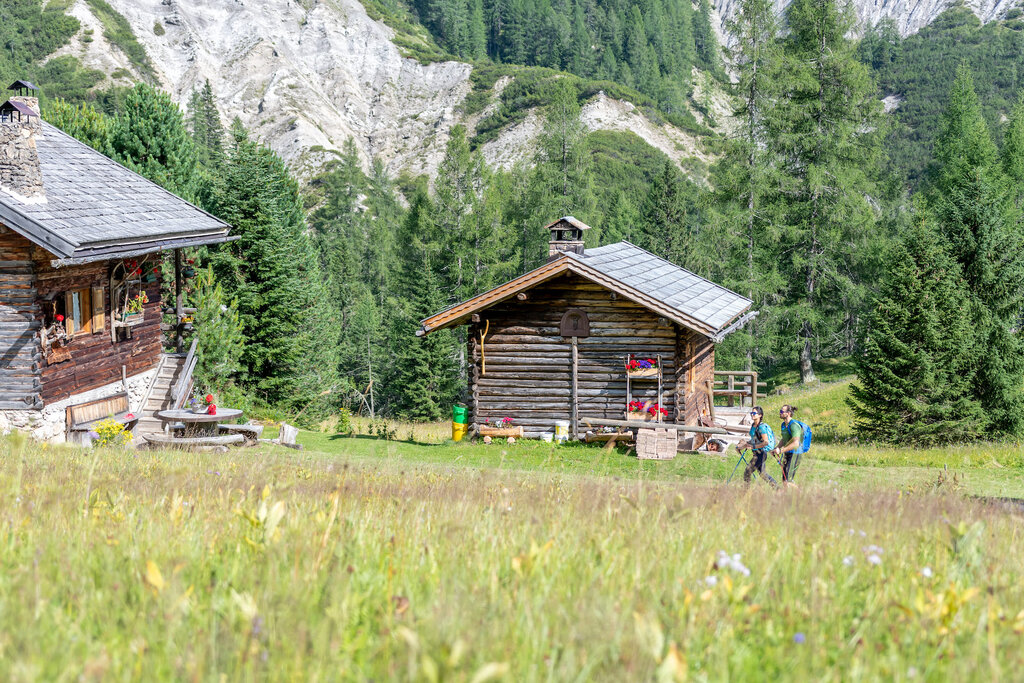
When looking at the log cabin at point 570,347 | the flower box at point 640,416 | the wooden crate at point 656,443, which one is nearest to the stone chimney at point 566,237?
the log cabin at point 570,347

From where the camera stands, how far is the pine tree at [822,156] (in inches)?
1585

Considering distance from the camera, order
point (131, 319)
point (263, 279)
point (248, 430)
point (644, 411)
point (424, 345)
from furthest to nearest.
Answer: point (424, 345), point (263, 279), point (131, 319), point (644, 411), point (248, 430)

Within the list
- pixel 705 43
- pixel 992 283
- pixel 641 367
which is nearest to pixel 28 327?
pixel 641 367

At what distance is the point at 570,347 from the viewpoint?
2166 centimetres

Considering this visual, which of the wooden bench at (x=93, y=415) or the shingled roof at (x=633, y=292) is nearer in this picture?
the wooden bench at (x=93, y=415)

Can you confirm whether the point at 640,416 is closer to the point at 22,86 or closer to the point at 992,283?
the point at 992,283

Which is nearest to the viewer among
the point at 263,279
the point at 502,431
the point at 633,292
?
the point at 633,292

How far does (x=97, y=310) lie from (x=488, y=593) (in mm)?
20129

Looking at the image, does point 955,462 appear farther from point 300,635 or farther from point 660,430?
point 300,635

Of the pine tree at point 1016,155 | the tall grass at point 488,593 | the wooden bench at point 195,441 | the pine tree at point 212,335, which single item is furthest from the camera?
the pine tree at point 1016,155

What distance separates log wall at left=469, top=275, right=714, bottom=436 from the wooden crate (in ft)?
5.36

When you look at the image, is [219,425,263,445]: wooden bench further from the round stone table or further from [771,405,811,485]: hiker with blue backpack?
[771,405,811,485]: hiker with blue backpack

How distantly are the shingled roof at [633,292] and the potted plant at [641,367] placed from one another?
157 centimetres

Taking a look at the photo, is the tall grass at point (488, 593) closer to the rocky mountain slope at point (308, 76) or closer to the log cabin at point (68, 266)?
the log cabin at point (68, 266)
